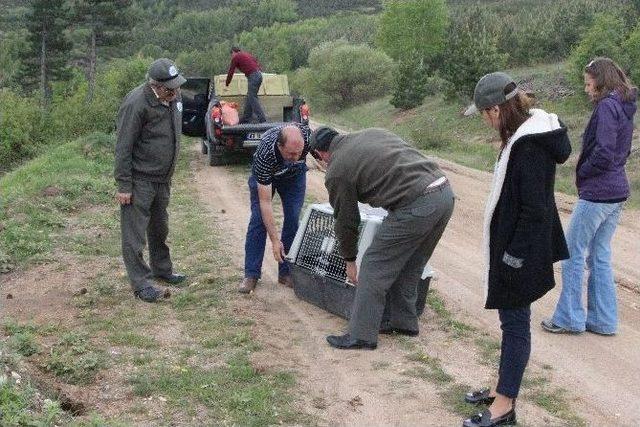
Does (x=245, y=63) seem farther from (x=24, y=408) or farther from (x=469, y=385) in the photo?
(x=24, y=408)

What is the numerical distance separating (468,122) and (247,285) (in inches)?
787

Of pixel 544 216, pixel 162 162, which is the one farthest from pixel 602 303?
pixel 162 162

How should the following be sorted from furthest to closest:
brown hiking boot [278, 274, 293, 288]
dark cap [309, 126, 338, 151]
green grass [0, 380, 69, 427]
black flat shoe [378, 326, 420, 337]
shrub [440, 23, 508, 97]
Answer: shrub [440, 23, 508, 97] < brown hiking boot [278, 274, 293, 288] < black flat shoe [378, 326, 420, 337] < dark cap [309, 126, 338, 151] < green grass [0, 380, 69, 427]

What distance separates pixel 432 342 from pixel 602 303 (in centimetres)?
133

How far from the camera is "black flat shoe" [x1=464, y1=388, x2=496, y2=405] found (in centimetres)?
472

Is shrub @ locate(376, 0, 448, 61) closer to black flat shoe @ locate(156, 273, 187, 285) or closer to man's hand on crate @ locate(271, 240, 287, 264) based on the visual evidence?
black flat shoe @ locate(156, 273, 187, 285)

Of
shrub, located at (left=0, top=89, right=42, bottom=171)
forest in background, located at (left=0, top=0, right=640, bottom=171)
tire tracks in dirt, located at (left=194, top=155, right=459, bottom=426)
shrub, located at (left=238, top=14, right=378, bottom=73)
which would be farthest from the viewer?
shrub, located at (left=238, top=14, right=378, bottom=73)

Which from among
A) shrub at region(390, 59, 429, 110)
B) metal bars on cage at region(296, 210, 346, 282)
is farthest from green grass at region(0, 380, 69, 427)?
shrub at region(390, 59, 429, 110)

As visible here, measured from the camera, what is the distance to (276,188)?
7004 millimetres

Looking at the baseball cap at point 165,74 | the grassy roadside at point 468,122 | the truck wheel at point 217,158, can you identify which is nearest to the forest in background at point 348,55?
the grassy roadside at point 468,122

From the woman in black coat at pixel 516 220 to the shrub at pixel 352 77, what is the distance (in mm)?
35708

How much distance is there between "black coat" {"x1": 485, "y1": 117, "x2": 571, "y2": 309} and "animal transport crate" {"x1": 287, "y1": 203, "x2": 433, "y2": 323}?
5.63ft

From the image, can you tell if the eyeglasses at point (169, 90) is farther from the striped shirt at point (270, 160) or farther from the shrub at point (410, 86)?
the shrub at point (410, 86)

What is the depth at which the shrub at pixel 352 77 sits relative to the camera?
39.6 m
